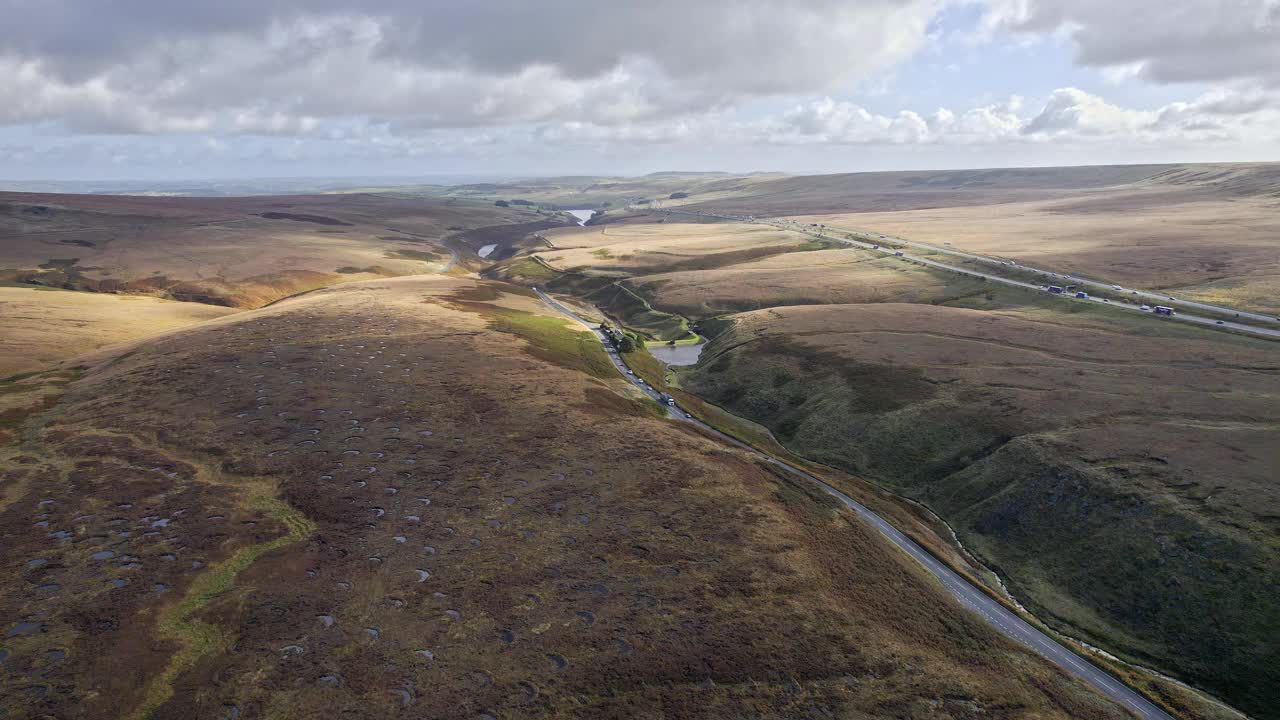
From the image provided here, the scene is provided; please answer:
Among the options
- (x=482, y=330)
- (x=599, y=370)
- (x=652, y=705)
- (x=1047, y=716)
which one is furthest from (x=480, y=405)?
(x=1047, y=716)

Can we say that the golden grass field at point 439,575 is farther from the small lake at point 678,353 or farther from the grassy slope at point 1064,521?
the small lake at point 678,353

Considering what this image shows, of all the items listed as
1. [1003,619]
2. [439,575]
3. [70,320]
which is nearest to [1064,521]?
[1003,619]

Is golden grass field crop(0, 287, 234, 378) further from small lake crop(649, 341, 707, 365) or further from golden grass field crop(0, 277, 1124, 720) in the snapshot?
small lake crop(649, 341, 707, 365)

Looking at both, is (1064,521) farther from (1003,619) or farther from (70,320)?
(70,320)

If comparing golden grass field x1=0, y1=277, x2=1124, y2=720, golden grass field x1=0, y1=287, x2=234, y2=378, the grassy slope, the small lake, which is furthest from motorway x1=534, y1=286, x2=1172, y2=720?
golden grass field x1=0, y1=287, x2=234, y2=378

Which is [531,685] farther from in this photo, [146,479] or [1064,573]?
[1064,573]
